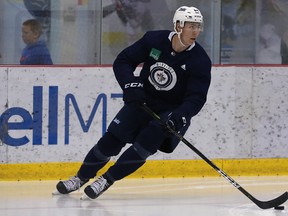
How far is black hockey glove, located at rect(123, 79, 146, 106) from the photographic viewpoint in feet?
22.3

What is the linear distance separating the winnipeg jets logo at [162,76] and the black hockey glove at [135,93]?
0.20m

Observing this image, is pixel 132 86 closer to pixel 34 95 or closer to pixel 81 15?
pixel 34 95

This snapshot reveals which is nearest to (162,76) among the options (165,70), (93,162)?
(165,70)

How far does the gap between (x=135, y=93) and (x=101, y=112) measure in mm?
1581

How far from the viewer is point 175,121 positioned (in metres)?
6.71

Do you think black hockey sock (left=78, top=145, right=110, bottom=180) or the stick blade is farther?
black hockey sock (left=78, top=145, right=110, bottom=180)

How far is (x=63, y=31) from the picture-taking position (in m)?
8.80

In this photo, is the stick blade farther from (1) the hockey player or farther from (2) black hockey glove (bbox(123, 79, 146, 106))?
(2) black hockey glove (bbox(123, 79, 146, 106))

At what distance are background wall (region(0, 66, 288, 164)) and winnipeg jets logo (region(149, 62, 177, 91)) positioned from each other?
1368mm

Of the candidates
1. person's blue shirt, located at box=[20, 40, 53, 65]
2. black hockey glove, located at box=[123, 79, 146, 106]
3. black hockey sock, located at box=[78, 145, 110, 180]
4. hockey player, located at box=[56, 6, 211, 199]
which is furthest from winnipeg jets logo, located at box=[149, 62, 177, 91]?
person's blue shirt, located at box=[20, 40, 53, 65]

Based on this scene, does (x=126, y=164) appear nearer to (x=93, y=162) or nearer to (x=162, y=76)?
(x=93, y=162)

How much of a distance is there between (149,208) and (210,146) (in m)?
1.71

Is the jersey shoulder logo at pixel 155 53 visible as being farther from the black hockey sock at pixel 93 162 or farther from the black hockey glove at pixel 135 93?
the black hockey sock at pixel 93 162

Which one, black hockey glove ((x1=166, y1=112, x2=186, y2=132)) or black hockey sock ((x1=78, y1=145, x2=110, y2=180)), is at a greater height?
black hockey glove ((x1=166, y1=112, x2=186, y2=132))
